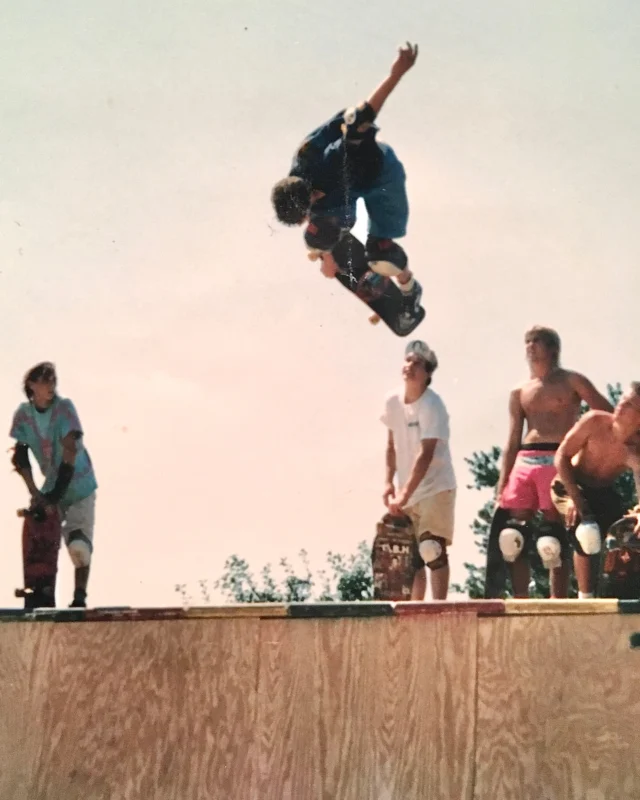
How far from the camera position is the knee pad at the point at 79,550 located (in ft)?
19.5

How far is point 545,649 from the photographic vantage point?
13.2 ft

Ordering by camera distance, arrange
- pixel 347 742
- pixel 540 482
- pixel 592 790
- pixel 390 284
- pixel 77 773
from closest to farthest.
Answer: pixel 592 790, pixel 347 742, pixel 77 773, pixel 540 482, pixel 390 284

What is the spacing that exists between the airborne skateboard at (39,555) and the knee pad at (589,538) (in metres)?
2.79

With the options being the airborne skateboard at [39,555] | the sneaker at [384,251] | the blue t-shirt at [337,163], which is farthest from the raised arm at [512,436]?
the airborne skateboard at [39,555]

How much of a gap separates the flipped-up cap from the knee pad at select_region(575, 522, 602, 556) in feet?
3.86

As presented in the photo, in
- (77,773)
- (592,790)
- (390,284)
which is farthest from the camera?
(390,284)

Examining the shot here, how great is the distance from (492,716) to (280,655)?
86cm

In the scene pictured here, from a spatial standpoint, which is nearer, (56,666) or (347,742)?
(347,742)

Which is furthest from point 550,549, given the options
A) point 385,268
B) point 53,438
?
point 53,438

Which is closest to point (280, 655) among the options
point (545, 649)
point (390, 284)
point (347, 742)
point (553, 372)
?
point (347, 742)

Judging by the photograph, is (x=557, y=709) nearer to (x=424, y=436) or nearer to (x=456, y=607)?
(x=456, y=607)

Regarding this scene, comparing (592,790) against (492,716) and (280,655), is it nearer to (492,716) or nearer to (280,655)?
(492,716)

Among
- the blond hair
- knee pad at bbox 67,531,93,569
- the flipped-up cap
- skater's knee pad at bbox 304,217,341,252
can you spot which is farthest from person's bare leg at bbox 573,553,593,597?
knee pad at bbox 67,531,93,569

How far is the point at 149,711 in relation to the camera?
4.39 m
